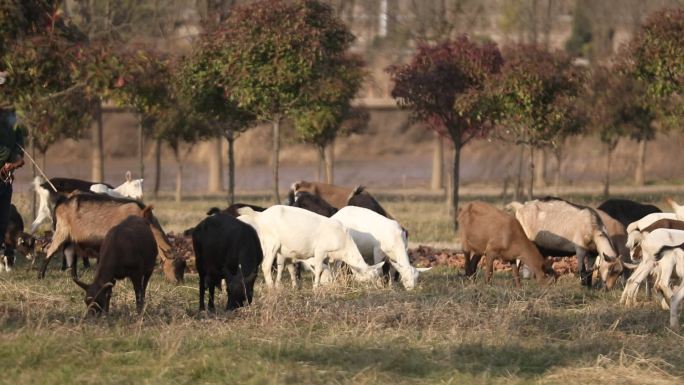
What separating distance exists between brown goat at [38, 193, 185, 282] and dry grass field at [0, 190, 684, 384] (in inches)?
49.9

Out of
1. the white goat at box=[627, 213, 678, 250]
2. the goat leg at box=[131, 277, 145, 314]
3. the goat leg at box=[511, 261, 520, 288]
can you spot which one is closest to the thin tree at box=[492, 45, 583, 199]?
the white goat at box=[627, 213, 678, 250]

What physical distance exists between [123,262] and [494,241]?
655cm

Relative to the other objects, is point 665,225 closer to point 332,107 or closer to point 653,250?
point 653,250

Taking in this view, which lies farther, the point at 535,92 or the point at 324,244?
the point at 535,92

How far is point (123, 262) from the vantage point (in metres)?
12.5

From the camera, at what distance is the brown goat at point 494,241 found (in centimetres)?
1711

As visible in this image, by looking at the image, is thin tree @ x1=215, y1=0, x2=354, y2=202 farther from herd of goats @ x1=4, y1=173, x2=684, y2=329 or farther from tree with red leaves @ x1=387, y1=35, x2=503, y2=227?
herd of goats @ x1=4, y1=173, x2=684, y2=329

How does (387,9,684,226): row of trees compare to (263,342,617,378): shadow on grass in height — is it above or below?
above

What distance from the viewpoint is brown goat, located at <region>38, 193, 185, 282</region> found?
53.7 ft

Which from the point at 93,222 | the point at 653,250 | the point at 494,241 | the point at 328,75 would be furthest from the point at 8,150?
the point at 328,75

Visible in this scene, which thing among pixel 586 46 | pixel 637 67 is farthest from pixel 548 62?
pixel 586 46

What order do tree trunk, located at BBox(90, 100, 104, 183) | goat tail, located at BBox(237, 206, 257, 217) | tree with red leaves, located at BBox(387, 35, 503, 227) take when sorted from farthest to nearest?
tree trunk, located at BBox(90, 100, 104, 183) < tree with red leaves, located at BBox(387, 35, 503, 227) < goat tail, located at BBox(237, 206, 257, 217)

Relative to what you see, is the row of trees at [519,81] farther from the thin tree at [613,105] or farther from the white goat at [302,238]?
the white goat at [302,238]

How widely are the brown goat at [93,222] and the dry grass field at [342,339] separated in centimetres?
127
